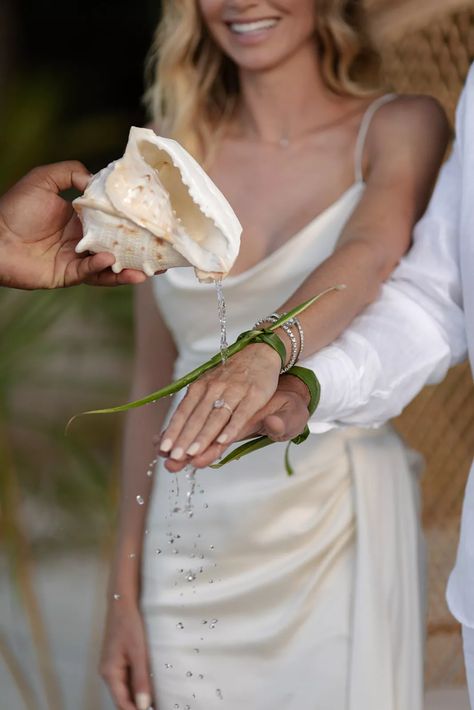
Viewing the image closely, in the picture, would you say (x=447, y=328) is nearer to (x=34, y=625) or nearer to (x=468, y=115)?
(x=468, y=115)

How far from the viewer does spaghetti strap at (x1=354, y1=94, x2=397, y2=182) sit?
7.79 feet

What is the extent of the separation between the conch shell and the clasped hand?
0.14 metres

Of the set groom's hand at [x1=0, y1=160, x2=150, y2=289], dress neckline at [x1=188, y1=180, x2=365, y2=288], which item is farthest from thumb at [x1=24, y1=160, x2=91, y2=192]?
dress neckline at [x1=188, y1=180, x2=365, y2=288]

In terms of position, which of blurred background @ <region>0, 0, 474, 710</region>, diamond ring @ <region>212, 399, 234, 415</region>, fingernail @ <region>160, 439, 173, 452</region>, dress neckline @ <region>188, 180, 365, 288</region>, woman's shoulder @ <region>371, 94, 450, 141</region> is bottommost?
blurred background @ <region>0, 0, 474, 710</region>

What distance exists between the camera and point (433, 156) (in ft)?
7.54

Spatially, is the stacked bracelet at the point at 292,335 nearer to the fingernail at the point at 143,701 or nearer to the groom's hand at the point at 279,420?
the groom's hand at the point at 279,420

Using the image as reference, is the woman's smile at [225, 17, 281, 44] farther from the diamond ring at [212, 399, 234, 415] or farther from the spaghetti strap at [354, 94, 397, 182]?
the diamond ring at [212, 399, 234, 415]

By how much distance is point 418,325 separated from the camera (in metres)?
2.00

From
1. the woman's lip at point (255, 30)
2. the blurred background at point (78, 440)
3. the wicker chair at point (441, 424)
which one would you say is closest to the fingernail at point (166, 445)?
the woman's lip at point (255, 30)

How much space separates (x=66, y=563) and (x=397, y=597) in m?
3.39

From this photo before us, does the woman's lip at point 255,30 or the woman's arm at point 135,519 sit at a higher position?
the woman's lip at point 255,30

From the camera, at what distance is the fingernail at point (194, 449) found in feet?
5.11

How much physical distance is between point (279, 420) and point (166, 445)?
6.4 inches

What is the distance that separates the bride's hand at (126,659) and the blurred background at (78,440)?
1.13 m
